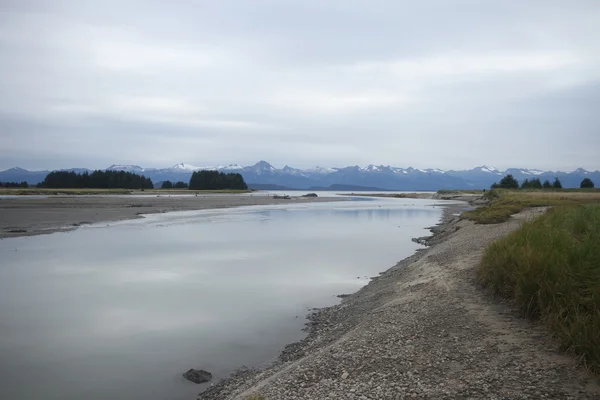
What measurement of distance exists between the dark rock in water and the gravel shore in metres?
0.50

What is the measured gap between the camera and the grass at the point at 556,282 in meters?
6.20

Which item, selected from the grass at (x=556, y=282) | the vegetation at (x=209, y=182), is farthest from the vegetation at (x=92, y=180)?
the grass at (x=556, y=282)

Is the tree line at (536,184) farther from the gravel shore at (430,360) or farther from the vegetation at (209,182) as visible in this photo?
the vegetation at (209,182)

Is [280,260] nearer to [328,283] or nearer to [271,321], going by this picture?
[328,283]

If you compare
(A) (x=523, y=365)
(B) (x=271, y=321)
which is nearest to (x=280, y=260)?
(B) (x=271, y=321)

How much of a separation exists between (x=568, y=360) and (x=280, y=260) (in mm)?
17247

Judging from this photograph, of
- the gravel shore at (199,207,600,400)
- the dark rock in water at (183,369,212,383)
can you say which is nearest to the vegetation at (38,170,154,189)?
the dark rock in water at (183,369,212,383)

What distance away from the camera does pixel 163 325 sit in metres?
12.0

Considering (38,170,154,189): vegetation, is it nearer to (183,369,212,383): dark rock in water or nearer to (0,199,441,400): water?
(0,199,441,400): water

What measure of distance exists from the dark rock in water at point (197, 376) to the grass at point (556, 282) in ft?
20.9

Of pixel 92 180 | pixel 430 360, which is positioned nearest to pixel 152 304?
pixel 430 360

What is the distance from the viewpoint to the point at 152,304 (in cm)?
1416

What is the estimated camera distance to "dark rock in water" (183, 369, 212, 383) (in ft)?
28.3

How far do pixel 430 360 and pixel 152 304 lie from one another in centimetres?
1019
